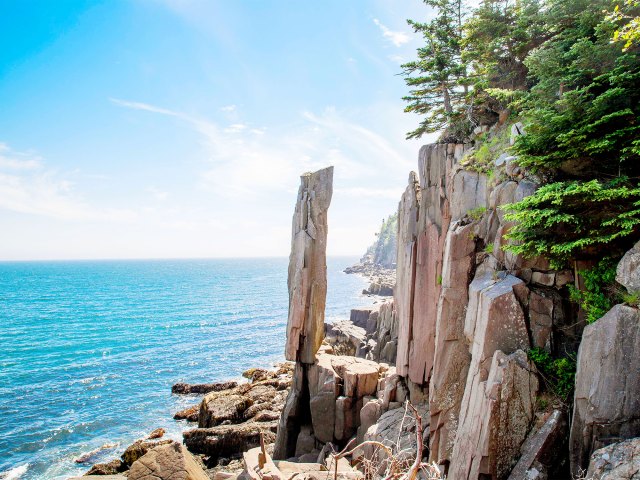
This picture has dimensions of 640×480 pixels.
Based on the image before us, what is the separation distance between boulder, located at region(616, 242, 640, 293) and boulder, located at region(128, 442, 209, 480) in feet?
43.7

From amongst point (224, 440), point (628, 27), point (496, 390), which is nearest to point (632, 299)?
point (496, 390)

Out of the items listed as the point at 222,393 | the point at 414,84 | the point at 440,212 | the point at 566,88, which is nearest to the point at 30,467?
the point at 222,393

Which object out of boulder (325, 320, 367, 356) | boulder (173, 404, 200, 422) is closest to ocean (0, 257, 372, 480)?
boulder (173, 404, 200, 422)

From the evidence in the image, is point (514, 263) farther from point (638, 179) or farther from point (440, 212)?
point (440, 212)

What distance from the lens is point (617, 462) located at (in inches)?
291

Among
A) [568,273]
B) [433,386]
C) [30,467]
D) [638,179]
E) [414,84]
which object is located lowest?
[30,467]

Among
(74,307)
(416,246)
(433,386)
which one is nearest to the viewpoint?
(433,386)

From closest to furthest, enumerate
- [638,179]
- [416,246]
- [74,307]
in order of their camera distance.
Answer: [638,179], [416,246], [74,307]

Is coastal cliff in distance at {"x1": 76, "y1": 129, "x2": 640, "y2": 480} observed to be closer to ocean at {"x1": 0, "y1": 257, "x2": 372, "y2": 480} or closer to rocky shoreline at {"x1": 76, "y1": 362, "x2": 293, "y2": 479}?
rocky shoreline at {"x1": 76, "y1": 362, "x2": 293, "y2": 479}

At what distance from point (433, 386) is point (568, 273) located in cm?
634

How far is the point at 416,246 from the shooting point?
61.7 feet

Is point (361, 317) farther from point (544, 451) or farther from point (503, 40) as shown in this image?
point (544, 451)

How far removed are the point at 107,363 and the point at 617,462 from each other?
168 feet

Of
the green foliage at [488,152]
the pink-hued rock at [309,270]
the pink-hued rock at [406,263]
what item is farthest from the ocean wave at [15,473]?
the green foliage at [488,152]
